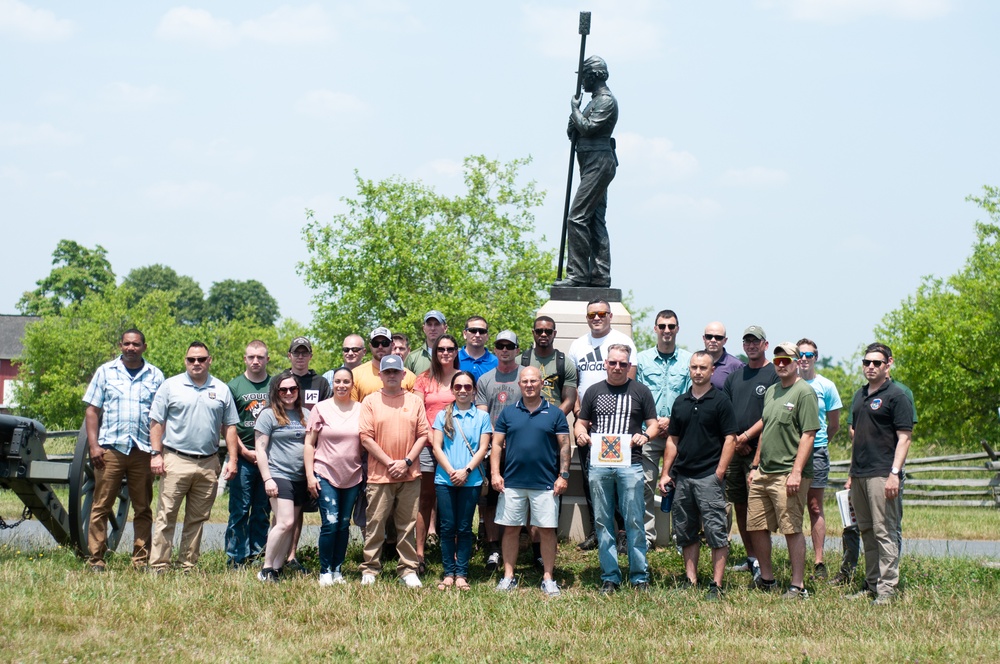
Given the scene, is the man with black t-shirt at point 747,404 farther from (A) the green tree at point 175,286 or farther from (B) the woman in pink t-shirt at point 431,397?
(A) the green tree at point 175,286

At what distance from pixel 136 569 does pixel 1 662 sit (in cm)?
247

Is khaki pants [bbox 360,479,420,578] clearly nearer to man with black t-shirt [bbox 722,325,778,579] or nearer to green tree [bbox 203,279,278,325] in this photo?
man with black t-shirt [bbox 722,325,778,579]

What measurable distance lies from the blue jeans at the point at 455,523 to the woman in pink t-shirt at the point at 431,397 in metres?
0.38

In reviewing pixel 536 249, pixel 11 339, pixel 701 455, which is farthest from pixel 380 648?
pixel 11 339

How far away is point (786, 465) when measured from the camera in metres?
7.58

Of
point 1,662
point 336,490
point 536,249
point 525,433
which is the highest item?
point 536,249

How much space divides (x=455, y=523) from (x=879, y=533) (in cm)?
317

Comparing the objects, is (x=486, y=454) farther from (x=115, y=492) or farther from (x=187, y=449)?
(x=115, y=492)

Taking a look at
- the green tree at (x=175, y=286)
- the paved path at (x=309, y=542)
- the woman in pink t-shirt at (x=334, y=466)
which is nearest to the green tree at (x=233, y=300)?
the green tree at (x=175, y=286)

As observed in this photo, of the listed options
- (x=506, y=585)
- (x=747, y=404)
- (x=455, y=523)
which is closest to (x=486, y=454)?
(x=455, y=523)

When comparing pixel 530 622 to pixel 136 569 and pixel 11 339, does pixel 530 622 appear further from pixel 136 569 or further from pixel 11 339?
A: pixel 11 339

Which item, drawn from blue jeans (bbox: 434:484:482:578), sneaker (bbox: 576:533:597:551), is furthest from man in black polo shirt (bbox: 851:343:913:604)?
blue jeans (bbox: 434:484:482:578)

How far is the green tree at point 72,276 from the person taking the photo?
70312 millimetres

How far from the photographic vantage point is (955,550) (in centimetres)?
1085
